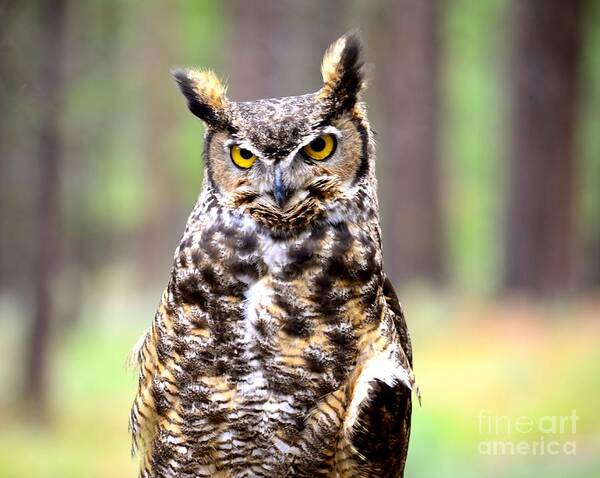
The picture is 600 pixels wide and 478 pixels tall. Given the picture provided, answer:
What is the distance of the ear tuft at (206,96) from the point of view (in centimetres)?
205

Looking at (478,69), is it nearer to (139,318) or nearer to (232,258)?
(139,318)

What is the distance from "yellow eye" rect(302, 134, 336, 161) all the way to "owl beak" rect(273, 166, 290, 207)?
0.32 feet

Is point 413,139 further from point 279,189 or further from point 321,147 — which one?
point 279,189

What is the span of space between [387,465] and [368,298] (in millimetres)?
469

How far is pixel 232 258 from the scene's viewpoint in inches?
77.9

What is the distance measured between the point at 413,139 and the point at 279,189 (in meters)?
6.90

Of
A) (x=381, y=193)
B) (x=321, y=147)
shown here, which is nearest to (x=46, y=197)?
(x=321, y=147)

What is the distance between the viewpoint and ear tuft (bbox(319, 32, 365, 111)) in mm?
2039

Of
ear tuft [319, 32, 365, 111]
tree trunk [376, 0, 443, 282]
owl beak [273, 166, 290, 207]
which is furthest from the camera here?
tree trunk [376, 0, 443, 282]

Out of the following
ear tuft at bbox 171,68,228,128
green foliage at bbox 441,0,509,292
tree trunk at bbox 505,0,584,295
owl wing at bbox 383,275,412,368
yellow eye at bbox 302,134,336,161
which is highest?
green foliage at bbox 441,0,509,292

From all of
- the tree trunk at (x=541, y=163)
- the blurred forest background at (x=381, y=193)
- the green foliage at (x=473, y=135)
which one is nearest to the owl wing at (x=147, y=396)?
the blurred forest background at (x=381, y=193)

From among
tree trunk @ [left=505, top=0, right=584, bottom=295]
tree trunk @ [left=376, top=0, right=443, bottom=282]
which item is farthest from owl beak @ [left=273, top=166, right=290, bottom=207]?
tree trunk @ [left=376, top=0, right=443, bottom=282]

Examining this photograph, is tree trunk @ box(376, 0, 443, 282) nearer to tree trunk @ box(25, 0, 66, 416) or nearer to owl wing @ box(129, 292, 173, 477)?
tree trunk @ box(25, 0, 66, 416)

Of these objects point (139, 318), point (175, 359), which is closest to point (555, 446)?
point (175, 359)
